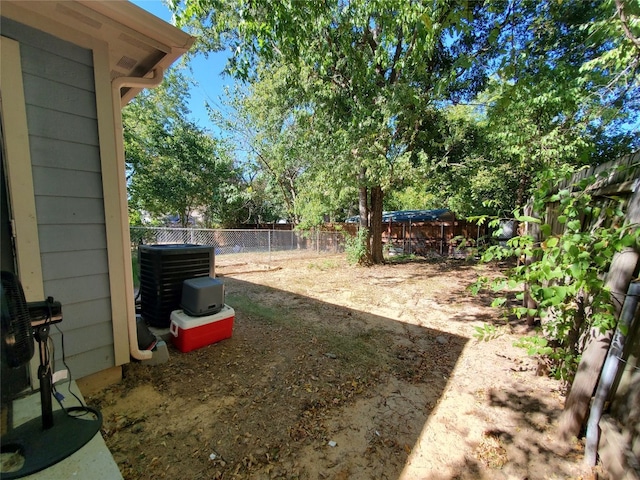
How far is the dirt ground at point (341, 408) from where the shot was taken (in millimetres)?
1542

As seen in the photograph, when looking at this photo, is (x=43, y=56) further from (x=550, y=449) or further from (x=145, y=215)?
(x=145, y=215)

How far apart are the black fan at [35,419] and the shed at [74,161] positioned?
639mm

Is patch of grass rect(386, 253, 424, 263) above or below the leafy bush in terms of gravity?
below

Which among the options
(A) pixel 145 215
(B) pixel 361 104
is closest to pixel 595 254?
(B) pixel 361 104

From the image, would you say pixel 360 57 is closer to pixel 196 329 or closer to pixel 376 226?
pixel 376 226

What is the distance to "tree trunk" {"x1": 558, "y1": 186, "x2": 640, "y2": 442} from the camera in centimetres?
142

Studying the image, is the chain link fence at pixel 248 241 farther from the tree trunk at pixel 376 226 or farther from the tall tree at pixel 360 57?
the tall tree at pixel 360 57

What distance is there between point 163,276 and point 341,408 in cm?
208

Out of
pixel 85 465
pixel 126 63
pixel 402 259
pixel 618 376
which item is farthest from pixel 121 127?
pixel 402 259

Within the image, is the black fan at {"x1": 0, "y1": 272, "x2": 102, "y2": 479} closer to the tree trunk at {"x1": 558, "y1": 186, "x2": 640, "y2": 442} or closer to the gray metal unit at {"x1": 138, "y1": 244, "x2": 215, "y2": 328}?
the gray metal unit at {"x1": 138, "y1": 244, "x2": 215, "y2": 328}

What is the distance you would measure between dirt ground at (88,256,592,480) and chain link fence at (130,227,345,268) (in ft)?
14.9

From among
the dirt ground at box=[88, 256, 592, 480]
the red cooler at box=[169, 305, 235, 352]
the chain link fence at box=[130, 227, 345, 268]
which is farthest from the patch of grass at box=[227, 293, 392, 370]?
the chain link fence at box=[130, 227, 345, 268]

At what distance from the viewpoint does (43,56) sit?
1.71 meters

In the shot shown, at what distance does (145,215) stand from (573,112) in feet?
55.6
